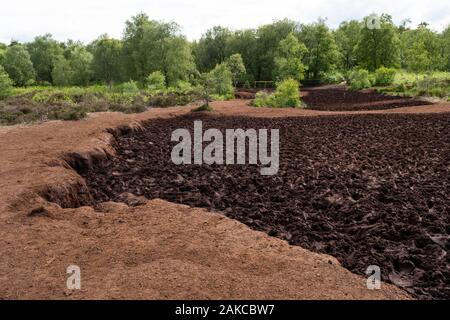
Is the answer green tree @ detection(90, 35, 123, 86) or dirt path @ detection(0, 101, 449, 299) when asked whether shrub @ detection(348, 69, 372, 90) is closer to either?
green tree @ detection(90, 35, 123, 86)

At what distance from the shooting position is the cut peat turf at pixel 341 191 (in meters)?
5.82

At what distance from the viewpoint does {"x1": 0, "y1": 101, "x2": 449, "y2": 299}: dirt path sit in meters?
4.66

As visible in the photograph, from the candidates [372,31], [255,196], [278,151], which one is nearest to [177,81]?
[372,31]

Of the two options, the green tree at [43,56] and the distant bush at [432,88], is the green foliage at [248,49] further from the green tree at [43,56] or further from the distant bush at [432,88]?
the distant bush at [432,88]

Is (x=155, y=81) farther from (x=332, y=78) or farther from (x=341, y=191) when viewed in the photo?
(x=341, y=191)

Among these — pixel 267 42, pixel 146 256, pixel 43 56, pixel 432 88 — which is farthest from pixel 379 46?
pixel 146 256

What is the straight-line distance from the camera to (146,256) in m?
5.50

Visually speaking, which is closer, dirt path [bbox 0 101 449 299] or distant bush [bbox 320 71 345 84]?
dirt path [bbox 0 101 449 299]

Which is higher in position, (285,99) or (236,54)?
(236,54)

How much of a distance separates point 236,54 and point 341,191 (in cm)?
3804

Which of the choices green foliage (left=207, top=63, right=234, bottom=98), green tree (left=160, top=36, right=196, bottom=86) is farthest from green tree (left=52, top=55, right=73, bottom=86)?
green foliage (left=207, top=63, right=234, bottom=98)

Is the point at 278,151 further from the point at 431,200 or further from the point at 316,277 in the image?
the point at 316,277
